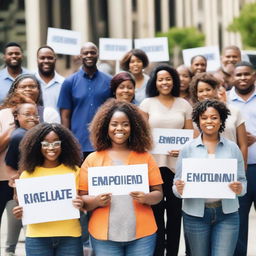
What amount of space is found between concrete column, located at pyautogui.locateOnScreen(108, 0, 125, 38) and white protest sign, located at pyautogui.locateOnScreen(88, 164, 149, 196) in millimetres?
41289

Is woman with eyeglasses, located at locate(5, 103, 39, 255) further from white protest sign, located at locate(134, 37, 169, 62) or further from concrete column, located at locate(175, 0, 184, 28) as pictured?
concrete column, located at locate(175, 0, 184, 28)

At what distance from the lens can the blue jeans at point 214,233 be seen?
21.0 feet

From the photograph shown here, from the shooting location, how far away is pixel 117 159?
20.9 feet

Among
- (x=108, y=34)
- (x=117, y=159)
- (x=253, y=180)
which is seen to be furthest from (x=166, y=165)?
(x=108, y=34)

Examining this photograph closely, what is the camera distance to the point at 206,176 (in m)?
6.47

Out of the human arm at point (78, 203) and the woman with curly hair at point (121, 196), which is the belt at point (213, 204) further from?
the human arm at point (78, 203)

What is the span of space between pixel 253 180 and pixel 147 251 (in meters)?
1.96

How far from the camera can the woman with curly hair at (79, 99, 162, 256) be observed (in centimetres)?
613

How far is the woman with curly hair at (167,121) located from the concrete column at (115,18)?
129 feet

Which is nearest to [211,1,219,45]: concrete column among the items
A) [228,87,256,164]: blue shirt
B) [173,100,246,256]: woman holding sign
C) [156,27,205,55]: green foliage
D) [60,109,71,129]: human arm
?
[156,27,205,55]: green foliage

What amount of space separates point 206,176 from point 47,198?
1332 millimetres

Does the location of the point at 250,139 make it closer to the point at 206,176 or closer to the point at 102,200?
the point at 206,176

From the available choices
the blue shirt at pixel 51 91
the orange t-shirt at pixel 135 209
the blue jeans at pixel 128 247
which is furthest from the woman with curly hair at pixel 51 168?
the blue shirt at pixel 51 91

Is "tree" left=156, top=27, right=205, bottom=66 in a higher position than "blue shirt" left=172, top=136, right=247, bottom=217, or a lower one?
higher
